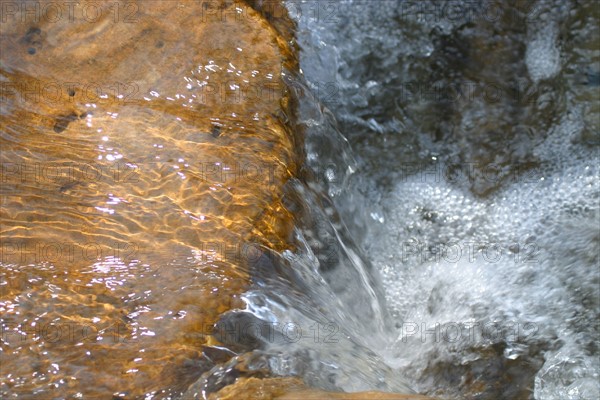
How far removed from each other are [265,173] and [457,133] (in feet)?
3.94

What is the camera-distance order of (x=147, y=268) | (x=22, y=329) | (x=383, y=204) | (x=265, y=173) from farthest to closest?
(x=383, y=204)
(x=265, y=173)
(x=147, y=268)
(x=22, y=329)

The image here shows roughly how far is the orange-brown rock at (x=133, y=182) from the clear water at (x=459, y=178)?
309mm

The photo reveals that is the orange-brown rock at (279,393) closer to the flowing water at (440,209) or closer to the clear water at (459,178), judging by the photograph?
the flowing water at (440,209)

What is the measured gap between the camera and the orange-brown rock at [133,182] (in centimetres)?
180

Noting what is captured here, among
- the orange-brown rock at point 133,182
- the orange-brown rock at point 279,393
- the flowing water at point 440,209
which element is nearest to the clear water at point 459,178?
the flowing water at point 440,209

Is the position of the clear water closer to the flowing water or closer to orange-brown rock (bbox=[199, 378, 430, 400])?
the flowing water

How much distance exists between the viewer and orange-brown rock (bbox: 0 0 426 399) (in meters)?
1.80

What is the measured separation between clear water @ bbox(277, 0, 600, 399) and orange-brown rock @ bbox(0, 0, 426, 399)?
31cm

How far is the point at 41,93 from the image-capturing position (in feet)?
7.77

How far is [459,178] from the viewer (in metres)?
3.05

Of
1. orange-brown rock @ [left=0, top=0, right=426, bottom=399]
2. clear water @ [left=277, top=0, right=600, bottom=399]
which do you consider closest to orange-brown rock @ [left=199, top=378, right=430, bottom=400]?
orange-brown rock @ [left=0, top=0, right=426, bottom=399]

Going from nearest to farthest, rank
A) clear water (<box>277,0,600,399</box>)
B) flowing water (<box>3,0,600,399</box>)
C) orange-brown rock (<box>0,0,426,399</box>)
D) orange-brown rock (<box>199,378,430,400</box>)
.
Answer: orange-brown rock (<box>199,378,430,400</box>)
orange-brown rock (<box>0,0,426,399</box>)
flowing water (<box>3,0,600,399</box>)
clear water (<box>277,0,600,399</box>)

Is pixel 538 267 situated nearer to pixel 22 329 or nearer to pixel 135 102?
pixel 135 102

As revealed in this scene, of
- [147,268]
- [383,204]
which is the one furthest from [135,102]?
[383,204]
